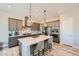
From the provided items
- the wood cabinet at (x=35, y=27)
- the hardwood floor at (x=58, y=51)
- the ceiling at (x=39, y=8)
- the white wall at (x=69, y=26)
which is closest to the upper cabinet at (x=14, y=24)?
the ceiling at (x=39, y=8)

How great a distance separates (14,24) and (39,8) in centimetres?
85

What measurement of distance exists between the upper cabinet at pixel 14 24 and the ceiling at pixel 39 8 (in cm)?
20

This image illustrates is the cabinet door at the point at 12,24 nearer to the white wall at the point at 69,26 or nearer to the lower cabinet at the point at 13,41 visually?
the lower cabinet at the point at 13,41

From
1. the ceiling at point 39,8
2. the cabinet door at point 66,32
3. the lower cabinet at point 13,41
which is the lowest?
the lower cabinet at point 13,41

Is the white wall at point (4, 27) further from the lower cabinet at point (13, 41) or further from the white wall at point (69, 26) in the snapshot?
the white wall at point (69, 26)

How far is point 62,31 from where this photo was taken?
2.72m

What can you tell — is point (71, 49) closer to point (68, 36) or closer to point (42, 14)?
point (68, 36)

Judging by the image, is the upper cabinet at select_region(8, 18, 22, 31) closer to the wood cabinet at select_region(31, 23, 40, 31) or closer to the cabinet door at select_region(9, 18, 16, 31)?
the cabinet door at select_region(9, 18, 16, 31)

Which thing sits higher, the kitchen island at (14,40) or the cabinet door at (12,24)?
the cabinet door at (12,24)

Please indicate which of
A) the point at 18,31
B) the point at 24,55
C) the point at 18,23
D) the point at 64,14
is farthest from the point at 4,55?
the point at 64,14

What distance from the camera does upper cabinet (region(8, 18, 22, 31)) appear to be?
2344mm

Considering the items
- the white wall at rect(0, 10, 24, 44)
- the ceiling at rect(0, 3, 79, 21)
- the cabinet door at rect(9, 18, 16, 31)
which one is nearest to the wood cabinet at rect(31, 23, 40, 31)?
the ceiling at rect(0, 3, 79, 21)

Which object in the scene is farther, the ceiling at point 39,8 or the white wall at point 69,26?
the white wall at point 69,26

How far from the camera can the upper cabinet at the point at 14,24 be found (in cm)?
234
